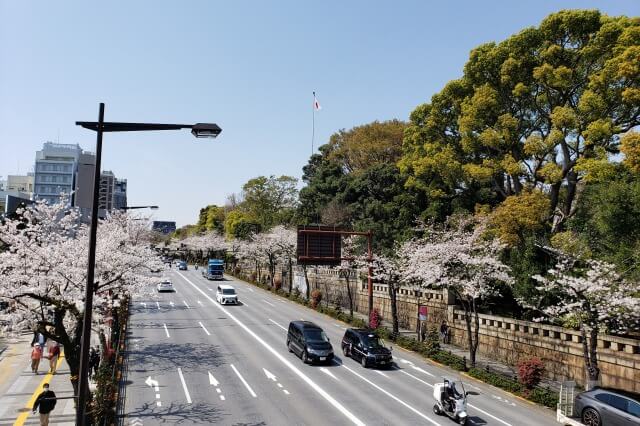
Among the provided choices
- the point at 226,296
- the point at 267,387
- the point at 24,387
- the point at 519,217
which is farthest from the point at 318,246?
the point at 24,387

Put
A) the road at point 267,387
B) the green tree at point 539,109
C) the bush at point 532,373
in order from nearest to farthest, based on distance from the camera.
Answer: the road at point 267,387 < the bush at point 532,373 < the green tree at point 539,109

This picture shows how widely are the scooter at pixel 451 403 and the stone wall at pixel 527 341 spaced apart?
361 inches

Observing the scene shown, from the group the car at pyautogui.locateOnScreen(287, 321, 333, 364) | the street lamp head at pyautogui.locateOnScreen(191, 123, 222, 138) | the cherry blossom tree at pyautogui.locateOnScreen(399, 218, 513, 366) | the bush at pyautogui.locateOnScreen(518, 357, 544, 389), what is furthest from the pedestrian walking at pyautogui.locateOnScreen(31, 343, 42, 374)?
the bush at pyautogui.locateOnScreen(518, 357, 544, 389)

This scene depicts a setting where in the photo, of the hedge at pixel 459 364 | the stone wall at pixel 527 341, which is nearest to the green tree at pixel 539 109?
the stone wall at pixel 527 341

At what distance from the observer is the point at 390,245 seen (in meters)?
48.8

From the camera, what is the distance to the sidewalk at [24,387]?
1848 cm

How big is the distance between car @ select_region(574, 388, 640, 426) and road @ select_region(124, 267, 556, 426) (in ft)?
6.73

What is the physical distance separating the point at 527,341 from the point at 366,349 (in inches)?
379

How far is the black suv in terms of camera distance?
27.3m

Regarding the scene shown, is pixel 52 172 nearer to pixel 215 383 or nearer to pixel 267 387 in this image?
pixel 215 383

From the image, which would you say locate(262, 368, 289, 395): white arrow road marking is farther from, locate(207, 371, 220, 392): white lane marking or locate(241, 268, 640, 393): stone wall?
locate(241, 268, 640, 393): stone wall

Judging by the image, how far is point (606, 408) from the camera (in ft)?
56.6

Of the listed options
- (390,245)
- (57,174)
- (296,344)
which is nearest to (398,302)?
(390,245)

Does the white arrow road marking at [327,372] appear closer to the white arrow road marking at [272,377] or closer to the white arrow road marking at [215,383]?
the white arrow road marking at [272,377]
